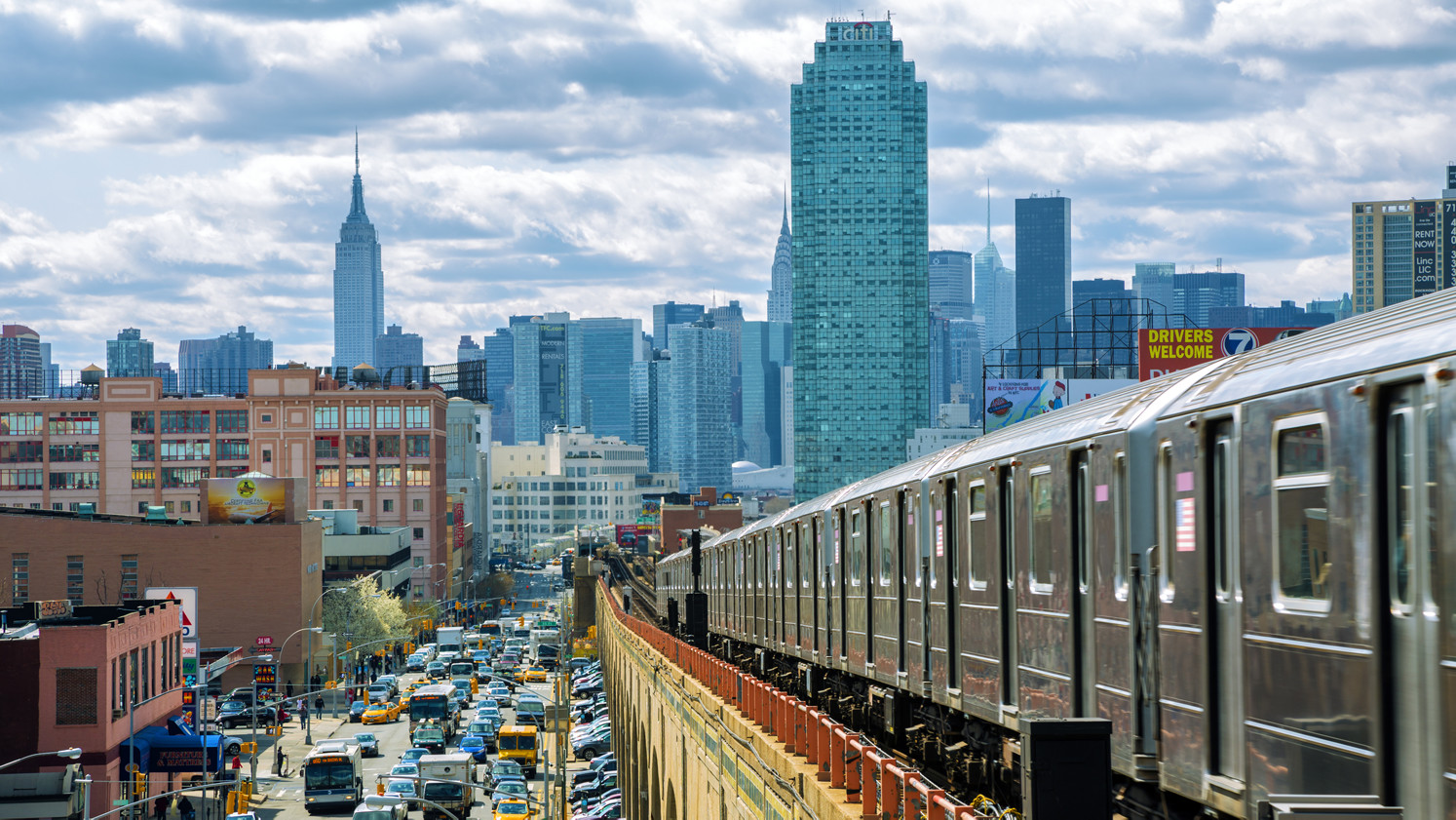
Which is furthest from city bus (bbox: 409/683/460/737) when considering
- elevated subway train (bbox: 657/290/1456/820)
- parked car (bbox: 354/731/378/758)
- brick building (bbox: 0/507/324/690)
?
elevated subway train (bbox: 657/290/1456/820)

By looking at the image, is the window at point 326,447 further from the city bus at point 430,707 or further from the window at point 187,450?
the city bus at point 430,707

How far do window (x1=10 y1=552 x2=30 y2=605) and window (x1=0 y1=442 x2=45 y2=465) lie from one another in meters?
56.5

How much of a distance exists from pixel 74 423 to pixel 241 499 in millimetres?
53745

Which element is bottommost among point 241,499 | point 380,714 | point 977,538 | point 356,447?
point 380,714

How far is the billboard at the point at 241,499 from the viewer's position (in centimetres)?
8756

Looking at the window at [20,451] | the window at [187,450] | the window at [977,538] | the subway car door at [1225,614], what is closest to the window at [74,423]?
the window at [20,451]

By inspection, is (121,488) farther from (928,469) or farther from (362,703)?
(928,469)

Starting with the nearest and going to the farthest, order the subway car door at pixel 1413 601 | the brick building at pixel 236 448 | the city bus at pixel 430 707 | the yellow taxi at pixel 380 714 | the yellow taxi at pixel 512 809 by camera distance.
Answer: the subway car door at pixel 1413 601 < the yellow taxi at pixel 512 809 < the city bus at pixel 430 707 < the yellow taxi at pixel 380 714 < the brick building at pixel 236 448

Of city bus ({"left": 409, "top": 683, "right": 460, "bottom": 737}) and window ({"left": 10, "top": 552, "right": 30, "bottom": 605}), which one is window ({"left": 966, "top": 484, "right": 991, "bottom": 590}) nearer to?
city bus ({"left": 409, "top": 683, "right": 460, "bottom": 737})

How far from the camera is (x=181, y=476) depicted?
133750mm

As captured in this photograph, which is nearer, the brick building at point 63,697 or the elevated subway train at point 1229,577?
the elevated subway train at point 1229,577

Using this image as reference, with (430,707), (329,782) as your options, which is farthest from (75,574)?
(329,782)

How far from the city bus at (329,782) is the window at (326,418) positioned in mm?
85898

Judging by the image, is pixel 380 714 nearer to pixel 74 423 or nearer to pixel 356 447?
pixel 356 447
